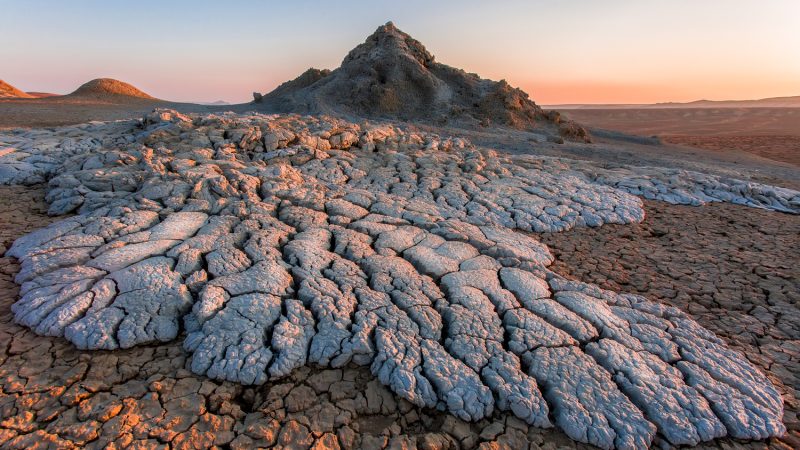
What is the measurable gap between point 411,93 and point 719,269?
41.0 feet

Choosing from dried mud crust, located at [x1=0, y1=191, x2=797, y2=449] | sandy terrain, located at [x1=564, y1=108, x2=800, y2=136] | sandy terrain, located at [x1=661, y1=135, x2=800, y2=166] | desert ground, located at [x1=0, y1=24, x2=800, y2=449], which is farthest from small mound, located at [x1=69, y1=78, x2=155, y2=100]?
sandy terrain, located at [x1=564, y1=108, x2=800, y2=136]

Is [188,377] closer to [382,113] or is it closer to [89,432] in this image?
[89,432]

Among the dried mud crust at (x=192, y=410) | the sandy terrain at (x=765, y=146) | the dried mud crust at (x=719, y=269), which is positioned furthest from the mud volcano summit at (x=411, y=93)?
the dried mud crust at (x=192, y=410)

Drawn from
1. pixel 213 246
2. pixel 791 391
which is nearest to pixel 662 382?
pixel 791 391

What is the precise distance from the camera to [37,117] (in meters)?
12.3

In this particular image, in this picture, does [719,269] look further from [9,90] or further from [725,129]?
[9,90]

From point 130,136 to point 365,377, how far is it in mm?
5896

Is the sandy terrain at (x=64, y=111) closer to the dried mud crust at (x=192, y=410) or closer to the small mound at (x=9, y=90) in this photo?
the small mound at (x=9, y=90)

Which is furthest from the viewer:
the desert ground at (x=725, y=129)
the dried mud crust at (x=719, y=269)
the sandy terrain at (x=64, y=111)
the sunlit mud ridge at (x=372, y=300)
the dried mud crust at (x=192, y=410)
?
the desert ground at (x=725, y=129)

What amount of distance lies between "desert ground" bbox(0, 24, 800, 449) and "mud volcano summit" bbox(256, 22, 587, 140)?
9540 millimetres

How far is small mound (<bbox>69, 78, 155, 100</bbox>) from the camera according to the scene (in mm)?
19375

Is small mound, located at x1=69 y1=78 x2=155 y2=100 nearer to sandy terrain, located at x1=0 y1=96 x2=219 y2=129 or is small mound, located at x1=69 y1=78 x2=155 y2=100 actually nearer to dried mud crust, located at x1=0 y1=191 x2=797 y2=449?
sandy terrain, located at x1=0 y1=96 x2=219 y2=129

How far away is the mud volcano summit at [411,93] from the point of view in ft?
46.9

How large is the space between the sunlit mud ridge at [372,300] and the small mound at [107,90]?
61.4 feet
